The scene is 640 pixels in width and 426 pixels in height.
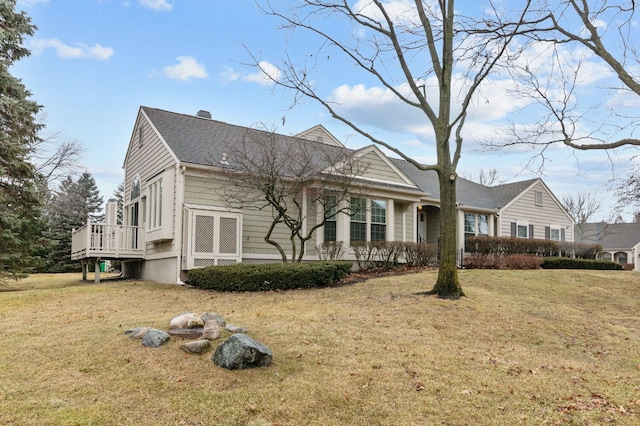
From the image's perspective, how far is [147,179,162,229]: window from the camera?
1364 cm

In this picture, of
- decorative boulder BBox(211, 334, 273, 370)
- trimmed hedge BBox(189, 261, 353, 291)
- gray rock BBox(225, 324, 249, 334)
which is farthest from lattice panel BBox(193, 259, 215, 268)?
decorative boulder BBox(211, 334, 273, 370)

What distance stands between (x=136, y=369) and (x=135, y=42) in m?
10.7

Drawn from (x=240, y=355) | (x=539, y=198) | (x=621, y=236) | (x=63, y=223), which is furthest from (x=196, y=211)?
(x=621, y=236)

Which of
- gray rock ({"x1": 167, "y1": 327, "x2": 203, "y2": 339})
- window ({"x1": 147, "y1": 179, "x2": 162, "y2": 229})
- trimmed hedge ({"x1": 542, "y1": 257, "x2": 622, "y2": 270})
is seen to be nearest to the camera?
gray rock ({"x1": 167, "y1": 327, "x2": 203, "y2": 339})

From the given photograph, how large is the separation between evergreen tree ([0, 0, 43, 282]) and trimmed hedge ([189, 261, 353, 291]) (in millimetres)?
7141

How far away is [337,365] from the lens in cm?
546

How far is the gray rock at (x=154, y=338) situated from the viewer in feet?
18.9

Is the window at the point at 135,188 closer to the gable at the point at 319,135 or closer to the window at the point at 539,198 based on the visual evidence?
the gable at the point at 319,135

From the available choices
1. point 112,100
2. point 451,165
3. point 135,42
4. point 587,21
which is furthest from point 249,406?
point 112,100

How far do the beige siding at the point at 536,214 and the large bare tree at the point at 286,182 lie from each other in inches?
430

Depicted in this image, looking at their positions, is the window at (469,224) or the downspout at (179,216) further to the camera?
the window at (469,224)

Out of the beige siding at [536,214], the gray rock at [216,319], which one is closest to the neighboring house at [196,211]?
the beige siding at [536,214]

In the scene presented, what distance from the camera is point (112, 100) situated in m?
16.7

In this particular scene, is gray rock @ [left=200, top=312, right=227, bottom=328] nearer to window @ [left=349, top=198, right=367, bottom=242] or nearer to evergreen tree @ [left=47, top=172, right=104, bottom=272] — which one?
window @ [left=349, top=198, right=367, bottom=242]
